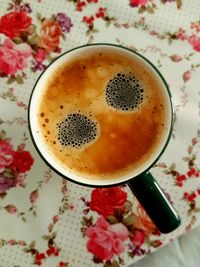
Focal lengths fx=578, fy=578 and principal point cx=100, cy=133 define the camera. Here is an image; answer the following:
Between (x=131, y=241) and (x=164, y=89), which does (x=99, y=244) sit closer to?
(x=131, y=241)

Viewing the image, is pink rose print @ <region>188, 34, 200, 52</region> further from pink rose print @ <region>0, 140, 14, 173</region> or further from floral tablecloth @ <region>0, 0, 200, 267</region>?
pink rose print @ <region>0, 140, 14, 173</region>

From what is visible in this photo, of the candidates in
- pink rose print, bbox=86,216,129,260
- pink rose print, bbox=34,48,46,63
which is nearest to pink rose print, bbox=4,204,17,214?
pink rose print, bbox=86,216,129,260

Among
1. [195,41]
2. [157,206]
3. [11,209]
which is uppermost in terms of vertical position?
[195,41]

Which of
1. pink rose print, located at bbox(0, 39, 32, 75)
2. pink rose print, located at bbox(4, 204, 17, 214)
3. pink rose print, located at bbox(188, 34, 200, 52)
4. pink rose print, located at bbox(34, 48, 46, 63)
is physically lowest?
pink rose print, located at bbox(4, 204, 17, 214)

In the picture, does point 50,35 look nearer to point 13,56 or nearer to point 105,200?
point 13,56

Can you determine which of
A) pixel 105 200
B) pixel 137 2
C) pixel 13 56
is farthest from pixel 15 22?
pixel 105 200

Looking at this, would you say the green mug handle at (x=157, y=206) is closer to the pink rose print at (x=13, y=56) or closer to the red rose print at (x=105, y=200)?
the red rose print at (x=105, y=200)
